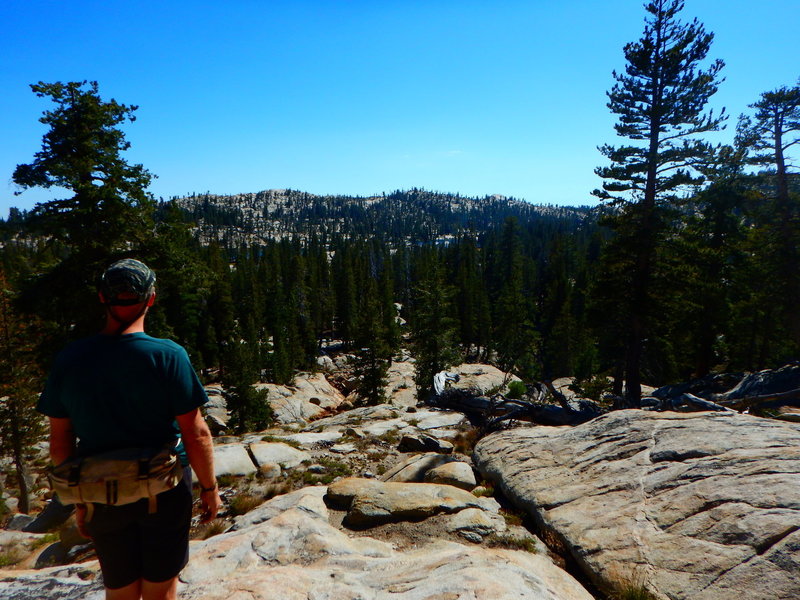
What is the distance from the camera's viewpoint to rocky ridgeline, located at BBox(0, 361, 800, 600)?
415 centimetres

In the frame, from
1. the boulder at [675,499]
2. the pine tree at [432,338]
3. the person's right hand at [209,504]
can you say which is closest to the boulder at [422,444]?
the boulder at [675,499]

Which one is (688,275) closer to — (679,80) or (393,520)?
(679,80)

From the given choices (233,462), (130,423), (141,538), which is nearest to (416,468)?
(233,462)

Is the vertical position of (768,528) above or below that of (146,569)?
below

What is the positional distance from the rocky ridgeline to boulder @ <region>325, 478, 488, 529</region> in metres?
0.03

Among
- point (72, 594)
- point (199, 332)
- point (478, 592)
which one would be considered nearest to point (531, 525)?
point (478, 592)

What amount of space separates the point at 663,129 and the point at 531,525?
16.1 metres

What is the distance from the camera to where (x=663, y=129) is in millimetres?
15820

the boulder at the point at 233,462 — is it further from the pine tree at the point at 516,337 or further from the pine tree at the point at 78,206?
the pine tree at the point at 516,337

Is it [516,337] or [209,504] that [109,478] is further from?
[516,337]

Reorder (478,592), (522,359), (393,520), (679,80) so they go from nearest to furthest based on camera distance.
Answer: (478,592) < (393,520) < (679,80) < (522,359)

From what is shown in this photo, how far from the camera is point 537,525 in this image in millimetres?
6152

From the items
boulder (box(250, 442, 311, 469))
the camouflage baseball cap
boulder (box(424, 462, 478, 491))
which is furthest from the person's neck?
boulder (box(250, 442, 311, 469))

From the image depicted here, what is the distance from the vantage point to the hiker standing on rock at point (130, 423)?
8.71ft
